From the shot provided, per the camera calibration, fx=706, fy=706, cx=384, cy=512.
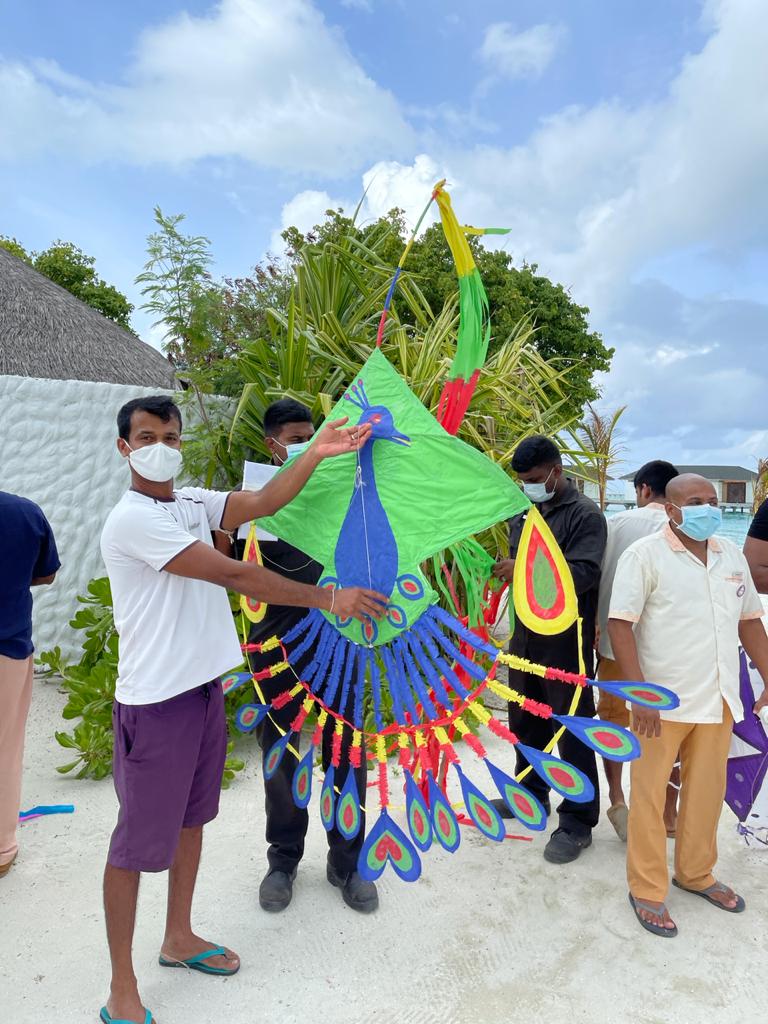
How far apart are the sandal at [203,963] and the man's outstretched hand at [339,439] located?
1366 mm

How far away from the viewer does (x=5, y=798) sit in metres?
2.44

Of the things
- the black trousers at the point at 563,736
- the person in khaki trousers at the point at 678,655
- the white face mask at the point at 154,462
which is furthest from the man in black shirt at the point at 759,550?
the white face mask at the point at 154,462

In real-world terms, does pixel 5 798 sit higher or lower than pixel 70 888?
higher

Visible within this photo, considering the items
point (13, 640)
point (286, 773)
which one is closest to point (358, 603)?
point (286, 773)

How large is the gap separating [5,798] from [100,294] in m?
14.9

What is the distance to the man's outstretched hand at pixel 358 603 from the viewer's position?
5.61 ft

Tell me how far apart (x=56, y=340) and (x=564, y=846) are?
317 inches

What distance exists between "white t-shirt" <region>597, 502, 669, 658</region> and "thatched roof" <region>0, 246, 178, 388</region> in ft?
23.0

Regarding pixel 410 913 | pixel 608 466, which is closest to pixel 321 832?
pixel 410 913

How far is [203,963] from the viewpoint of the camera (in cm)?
189

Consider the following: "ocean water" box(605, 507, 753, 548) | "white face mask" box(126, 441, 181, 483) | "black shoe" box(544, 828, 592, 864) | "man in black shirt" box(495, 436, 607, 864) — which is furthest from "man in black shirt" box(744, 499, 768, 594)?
"white face mask" box(126, 441, 181, 483)

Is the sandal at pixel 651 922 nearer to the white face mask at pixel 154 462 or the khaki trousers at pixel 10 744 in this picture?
the white face mask at pixel 154 462

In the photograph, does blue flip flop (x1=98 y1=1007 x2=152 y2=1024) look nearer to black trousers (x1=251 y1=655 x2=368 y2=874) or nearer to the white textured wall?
black trousers (x1=251 y1=655 x2=368 y2=874)

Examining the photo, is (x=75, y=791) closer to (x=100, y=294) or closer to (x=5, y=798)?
(x=5, y=798)
